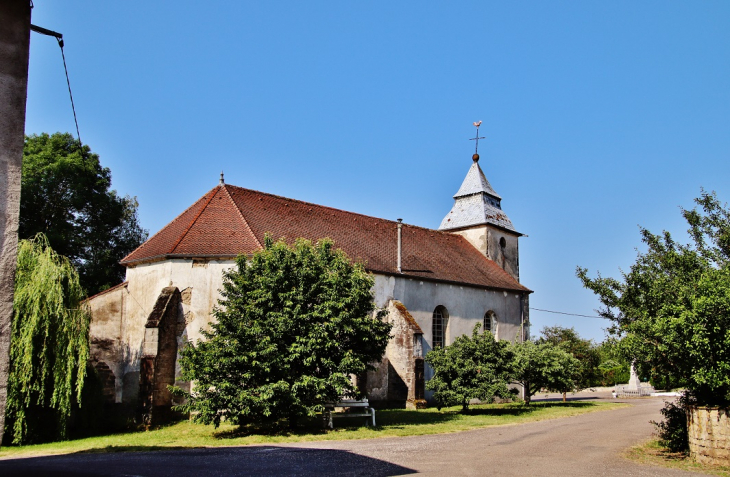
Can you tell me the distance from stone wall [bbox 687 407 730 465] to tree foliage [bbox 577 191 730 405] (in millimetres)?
362

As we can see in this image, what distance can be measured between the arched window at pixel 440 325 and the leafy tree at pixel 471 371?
205 inches

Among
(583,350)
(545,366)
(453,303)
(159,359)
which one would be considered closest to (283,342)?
(159,359)

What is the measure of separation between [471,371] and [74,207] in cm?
2354

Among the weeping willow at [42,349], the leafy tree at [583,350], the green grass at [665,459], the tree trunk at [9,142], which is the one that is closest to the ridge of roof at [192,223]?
the weeping willow at [42,349]

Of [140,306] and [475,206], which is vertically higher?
[475,206]

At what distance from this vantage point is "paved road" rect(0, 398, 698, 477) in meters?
11.0

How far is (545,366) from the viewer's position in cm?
2628

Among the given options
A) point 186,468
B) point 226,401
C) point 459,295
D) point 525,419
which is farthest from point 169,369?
point 459,295

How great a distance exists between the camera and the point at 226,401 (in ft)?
53.4

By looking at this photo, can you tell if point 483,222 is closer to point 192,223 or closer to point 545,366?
point 545,366

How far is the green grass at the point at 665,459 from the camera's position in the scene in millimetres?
10977

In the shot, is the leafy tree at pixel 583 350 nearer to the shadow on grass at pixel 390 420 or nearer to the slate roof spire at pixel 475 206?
the slate roof spire at pixel 475 206

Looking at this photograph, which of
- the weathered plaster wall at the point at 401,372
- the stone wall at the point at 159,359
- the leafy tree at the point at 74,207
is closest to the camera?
the stone wall at the point at 159,359

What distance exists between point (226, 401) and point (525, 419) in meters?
10.7
